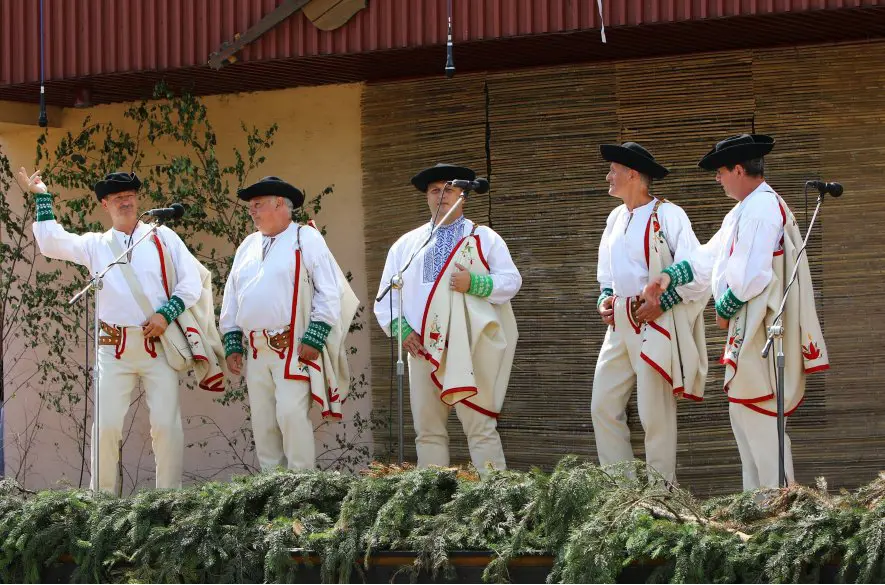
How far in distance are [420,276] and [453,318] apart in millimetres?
315

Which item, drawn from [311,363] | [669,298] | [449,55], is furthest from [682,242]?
[311,363]

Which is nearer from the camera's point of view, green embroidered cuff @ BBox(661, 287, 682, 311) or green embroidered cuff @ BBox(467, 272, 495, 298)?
green embroidered cuff @ BBox(661, 287, 682, 311)

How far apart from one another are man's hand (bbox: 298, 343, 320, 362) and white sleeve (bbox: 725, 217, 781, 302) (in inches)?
90.6

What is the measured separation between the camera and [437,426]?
7238mm

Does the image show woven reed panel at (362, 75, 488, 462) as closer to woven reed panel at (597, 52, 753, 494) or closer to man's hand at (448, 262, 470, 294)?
woven reed panel at (597, 52, 753, 494)

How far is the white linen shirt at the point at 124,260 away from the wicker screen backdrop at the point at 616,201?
1.67m

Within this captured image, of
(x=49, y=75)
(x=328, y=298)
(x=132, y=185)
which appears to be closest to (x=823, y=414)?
(x=328, y=298)

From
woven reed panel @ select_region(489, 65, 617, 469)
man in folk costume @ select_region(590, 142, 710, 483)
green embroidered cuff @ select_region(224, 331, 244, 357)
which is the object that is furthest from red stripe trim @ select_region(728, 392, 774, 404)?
green embroidered cuff @ select_region(224, 331, 244, 357)

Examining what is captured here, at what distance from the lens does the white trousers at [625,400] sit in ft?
21.8

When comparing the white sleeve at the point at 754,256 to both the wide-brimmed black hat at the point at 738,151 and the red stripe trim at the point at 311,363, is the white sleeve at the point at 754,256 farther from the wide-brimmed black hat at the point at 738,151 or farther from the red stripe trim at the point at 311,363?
the red stripe trim at the point at 311,363

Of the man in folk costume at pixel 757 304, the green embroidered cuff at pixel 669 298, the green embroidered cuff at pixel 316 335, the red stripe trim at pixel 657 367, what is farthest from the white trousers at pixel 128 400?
the man in folk costume at pixel 757 304

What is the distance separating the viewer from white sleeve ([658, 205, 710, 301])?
655 cm

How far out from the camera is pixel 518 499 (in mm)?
5352

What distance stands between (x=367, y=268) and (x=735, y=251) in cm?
328
